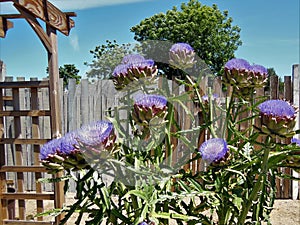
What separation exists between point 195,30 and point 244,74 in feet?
49.9

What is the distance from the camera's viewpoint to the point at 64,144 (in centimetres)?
81

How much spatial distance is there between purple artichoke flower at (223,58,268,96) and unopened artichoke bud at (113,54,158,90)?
225 millimetres

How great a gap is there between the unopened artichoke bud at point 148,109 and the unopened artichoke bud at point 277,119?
240 millimetres

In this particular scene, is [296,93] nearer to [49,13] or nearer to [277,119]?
[49,13]

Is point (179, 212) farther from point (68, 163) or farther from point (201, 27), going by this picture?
point (201, 27)

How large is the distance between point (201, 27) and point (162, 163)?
15464 mm

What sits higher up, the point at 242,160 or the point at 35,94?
the point at 35,94

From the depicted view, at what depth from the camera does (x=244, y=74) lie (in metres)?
1.08

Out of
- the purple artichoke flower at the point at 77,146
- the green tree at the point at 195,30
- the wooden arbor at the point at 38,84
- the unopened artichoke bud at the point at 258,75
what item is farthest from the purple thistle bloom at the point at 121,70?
the green tree at the point at 195,30

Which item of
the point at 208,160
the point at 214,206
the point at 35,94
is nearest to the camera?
the point at 208,160

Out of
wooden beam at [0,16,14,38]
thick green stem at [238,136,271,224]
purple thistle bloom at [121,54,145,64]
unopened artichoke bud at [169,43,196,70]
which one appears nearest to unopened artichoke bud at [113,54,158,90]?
purple thistle bloom at [121,54,145,64]

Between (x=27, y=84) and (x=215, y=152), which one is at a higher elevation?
(x=27, y=84)

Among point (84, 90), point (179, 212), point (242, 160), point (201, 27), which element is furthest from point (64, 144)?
point (201, 27)

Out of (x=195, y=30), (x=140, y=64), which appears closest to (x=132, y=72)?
(x=140, y=64)
